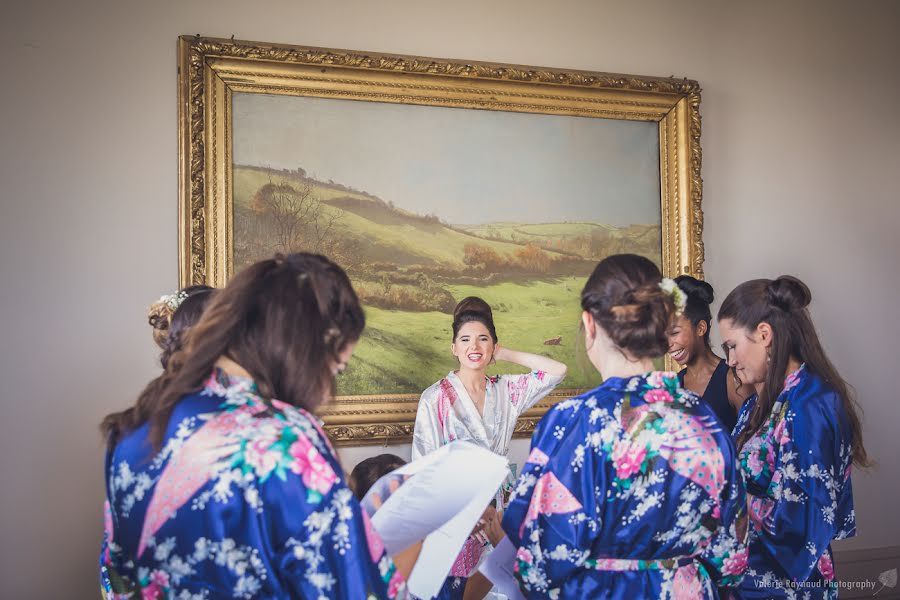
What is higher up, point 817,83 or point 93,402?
point 817,83

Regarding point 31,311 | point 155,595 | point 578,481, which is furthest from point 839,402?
point 31,311

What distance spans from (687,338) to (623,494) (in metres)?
1.65

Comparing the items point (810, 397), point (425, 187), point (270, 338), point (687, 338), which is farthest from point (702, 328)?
point (270, 338)

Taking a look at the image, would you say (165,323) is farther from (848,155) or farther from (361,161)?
(848,155)

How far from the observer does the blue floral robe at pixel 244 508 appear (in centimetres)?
130

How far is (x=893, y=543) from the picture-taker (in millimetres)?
4492

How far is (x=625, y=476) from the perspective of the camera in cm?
178

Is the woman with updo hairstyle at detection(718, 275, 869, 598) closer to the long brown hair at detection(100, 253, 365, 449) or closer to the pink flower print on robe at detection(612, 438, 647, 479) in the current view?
the pink flower print on robe at detection(612, 438, 647, 479)

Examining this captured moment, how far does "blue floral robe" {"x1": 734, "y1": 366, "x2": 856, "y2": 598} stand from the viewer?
2.30 metres

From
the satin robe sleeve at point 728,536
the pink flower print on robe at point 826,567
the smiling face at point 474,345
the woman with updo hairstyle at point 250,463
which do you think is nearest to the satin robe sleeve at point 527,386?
the smiling face at point 474,345

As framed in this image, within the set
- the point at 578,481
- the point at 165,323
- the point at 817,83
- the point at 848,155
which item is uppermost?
the point at 817,83

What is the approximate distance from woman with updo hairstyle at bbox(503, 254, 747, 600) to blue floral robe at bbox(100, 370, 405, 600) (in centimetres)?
58

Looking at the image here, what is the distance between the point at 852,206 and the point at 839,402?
266 centimetres

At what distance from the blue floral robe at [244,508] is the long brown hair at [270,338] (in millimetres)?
37
